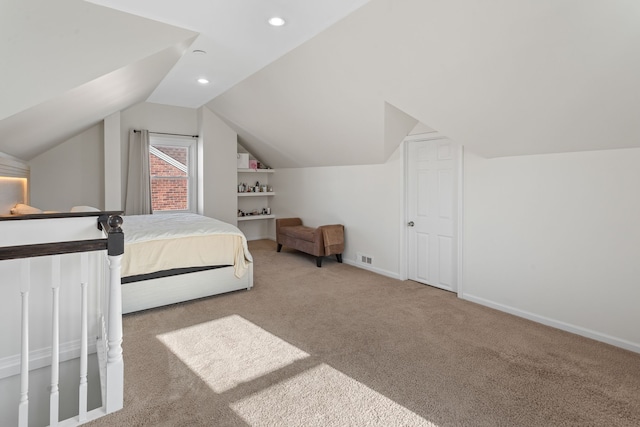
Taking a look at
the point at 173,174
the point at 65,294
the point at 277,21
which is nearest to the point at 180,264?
the point at 65,294

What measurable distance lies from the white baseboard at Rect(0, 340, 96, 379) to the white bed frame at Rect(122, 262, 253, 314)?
A: 810mm

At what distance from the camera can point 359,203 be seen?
4.97 meters

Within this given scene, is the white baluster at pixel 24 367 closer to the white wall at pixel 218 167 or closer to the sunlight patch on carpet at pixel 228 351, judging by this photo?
the sunlight patch on carpet at pixel 228 351

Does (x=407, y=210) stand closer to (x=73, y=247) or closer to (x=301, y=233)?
(x=301, y=233)

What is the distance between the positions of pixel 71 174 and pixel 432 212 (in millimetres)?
5345

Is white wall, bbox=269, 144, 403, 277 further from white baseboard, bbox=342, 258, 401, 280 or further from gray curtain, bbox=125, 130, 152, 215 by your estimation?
gray curtain, bbox=125, 130, 152, 215

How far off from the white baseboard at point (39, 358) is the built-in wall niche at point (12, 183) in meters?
1.89

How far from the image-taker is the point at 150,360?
93.4 inches

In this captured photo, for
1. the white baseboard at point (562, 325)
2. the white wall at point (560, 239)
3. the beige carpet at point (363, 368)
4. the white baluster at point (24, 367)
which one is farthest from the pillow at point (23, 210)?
the white baseboard at point (562, 325)

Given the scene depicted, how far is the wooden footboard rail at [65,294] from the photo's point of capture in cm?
159

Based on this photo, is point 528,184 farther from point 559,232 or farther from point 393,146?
point 393,146

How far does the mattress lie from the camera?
3.18 metres

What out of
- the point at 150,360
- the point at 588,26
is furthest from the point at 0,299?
the point at 588,26

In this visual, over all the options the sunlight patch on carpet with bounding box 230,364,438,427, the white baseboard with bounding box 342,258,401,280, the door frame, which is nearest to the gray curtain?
the white baseboard with bounding box 342,258,401,280
